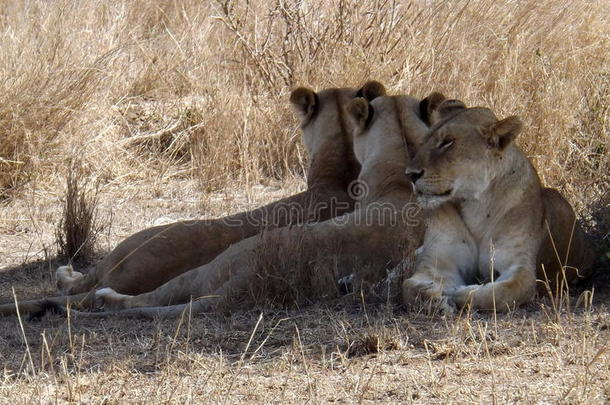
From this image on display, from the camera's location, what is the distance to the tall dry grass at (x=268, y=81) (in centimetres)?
770

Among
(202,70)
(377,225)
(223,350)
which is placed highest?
(202,70)

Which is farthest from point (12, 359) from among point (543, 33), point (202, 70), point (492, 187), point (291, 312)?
point (543, 33)

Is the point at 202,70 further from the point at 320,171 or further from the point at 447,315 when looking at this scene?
the point at 447,315

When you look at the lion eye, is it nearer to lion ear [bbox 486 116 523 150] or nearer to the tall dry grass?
lion ear [bbox 486 116 523 150]

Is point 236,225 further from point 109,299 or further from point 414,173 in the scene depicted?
point 414,173

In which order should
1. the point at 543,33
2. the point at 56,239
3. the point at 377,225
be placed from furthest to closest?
the point at 543,33 → the point at 56,239 → the point at 377,225

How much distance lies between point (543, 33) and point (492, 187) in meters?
4.60

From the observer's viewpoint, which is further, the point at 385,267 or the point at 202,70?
the point at 202,70

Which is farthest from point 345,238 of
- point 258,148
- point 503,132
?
point 258,148

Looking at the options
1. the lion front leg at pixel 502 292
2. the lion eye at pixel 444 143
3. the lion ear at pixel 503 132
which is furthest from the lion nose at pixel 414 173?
the lion front leg at pixel 502 292

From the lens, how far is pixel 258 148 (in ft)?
26.9

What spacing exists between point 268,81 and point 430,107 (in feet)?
10.1

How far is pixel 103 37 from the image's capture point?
30.8 feet

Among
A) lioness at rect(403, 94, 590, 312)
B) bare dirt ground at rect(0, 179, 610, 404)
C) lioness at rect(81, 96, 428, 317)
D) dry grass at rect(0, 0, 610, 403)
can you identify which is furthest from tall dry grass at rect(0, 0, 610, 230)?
bare dirt ground at rect(0, 179, 610, 404)
